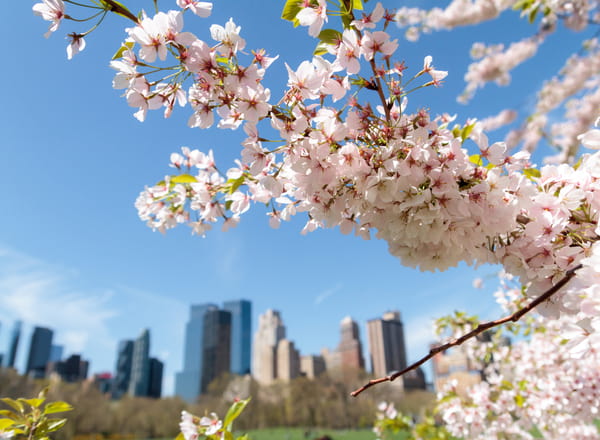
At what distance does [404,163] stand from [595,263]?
1.19 feet

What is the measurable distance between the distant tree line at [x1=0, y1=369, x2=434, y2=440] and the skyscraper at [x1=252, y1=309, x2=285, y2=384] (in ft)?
57.8

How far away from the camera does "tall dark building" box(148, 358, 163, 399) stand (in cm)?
8250

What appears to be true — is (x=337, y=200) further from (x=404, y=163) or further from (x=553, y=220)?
(x=553, y=220)

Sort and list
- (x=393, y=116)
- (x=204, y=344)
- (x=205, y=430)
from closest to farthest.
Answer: (x=393, y=116), (x=205, y=430), (x=204, y=344)

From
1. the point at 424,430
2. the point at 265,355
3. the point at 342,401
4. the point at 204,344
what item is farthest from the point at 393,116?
the point at 204,344

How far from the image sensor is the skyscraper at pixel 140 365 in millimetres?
96688

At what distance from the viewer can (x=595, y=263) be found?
1.90 feet

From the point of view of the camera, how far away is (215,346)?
284 ft

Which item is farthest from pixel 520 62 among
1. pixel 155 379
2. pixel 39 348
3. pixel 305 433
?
pixel 39 348

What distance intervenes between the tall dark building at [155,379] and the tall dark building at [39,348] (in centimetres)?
2634

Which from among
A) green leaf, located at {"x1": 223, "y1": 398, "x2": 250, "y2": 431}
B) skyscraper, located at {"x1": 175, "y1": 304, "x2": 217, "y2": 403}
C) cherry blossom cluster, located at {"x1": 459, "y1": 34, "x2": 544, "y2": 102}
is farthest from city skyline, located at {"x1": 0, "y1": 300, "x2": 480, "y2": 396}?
green leaf, located at {"x1": 223, "y1": 398, "x2": 250, "y2": 431}

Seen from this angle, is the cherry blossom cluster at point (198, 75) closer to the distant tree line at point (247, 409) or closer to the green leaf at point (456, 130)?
the green leaf at point (456, 130)

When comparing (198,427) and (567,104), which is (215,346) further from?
(198,427)

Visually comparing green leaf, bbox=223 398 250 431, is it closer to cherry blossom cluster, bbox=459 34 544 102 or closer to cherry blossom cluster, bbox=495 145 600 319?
cherry blossom cluster, bbox=495 145 600 319
